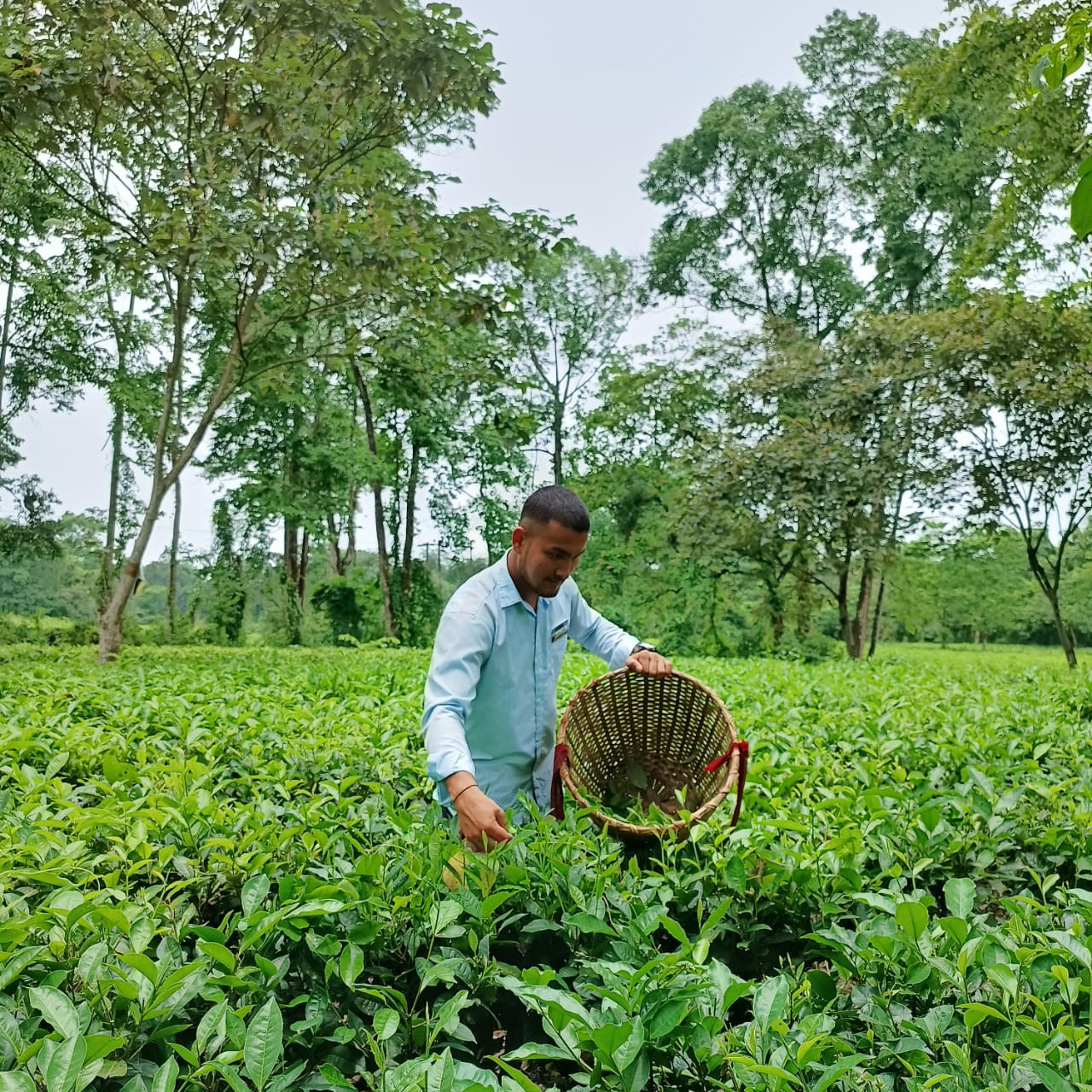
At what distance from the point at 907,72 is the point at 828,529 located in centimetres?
600

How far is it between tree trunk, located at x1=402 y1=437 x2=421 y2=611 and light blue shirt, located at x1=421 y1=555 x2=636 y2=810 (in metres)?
16.2

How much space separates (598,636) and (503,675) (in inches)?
20.1

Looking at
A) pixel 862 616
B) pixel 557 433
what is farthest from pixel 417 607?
pixel 862 616

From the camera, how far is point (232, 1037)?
120 cm

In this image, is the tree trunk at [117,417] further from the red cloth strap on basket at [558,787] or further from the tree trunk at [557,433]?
the red cloth strap on basket at [558,787]

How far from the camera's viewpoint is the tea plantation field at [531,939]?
3.85 ft

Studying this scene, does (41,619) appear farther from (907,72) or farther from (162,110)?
(907,72)

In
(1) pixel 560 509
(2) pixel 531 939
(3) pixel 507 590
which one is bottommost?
(2) pixel 531 939

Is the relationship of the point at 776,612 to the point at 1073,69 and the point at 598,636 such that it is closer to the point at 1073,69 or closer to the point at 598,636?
the point at 598,636

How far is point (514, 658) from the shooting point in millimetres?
2334

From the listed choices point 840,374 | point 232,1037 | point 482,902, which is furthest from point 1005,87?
point 232,1037

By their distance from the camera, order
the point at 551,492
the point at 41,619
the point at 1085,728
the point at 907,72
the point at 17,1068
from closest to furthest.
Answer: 1. the point at 17,1068
2. the point at 551,492
3. the point at 1085,728
4. the point at 907,72
5. the point at 41,619

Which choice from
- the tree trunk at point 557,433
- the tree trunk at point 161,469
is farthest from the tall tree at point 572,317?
the tree trunk at point 161,469

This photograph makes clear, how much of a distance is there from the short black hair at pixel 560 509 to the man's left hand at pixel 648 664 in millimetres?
497
